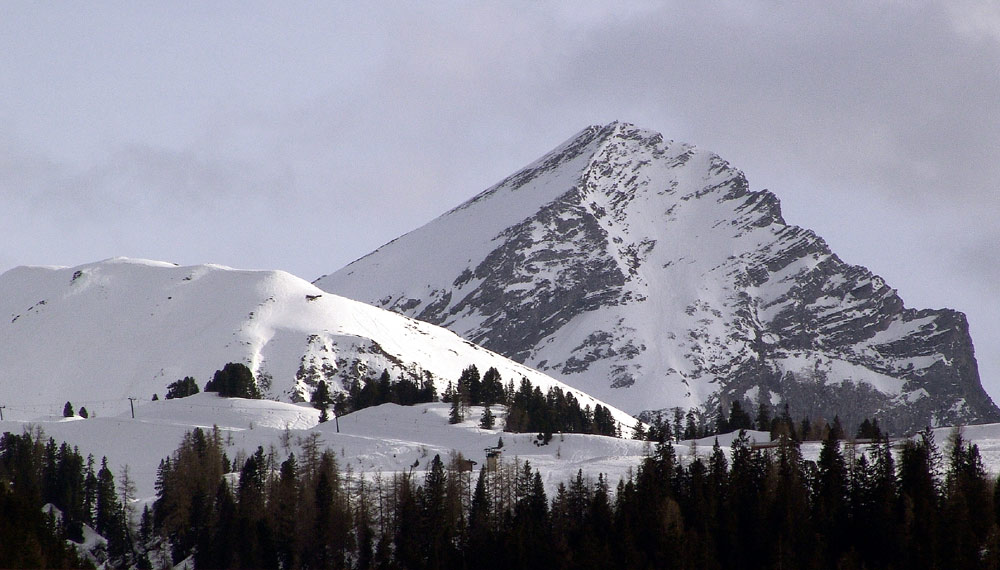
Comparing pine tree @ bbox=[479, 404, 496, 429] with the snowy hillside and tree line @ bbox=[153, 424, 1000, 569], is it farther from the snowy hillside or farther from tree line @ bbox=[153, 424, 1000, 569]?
tree line @ bbox=[153, 424, 1000, 569]

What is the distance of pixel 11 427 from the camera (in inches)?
6678

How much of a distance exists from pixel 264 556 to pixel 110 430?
57638 mm

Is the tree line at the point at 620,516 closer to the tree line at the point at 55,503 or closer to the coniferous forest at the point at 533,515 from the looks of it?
the coniferous forest at the point at 533,515

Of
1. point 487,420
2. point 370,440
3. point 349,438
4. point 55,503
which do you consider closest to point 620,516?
point 370,440

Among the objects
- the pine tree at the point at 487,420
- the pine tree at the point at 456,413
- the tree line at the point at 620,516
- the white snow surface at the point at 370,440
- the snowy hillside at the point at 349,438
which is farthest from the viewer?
the pine tree at the point at 456,413

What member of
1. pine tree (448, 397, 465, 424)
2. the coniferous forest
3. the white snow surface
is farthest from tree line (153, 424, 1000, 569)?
pine tree (448, 397, 465, 424)

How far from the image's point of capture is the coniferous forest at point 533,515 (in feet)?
365

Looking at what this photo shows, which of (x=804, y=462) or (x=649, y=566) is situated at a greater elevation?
(x=804, y=462)

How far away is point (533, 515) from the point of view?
120 meters

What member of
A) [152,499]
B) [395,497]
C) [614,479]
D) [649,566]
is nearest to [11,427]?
[152,499]

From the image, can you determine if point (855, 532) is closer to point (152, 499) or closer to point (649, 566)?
point (649, 566)

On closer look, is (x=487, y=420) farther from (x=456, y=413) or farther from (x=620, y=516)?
(x=620, y=516)

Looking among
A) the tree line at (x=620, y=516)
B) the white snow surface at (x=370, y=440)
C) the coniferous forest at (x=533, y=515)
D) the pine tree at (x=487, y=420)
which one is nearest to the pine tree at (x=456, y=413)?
the white snow surface at (x=370, y=440)

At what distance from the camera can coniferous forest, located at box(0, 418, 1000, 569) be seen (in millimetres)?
111312
